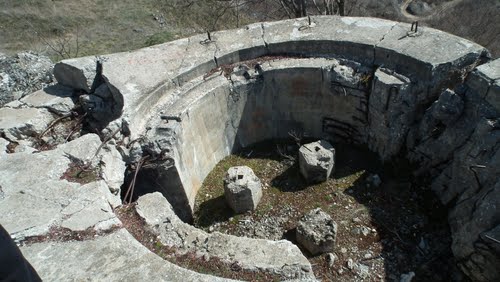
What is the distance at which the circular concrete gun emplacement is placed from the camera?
19.2ft

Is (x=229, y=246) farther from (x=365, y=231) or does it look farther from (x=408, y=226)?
(x=408, y=226)

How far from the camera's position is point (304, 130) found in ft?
28.1

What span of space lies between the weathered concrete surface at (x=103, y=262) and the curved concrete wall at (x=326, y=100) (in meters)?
2.19

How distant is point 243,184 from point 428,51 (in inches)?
157

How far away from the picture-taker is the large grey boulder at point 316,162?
736 centimetres

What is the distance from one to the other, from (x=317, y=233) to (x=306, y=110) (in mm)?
2894

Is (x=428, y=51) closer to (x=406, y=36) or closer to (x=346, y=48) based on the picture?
(x=406, y=36)

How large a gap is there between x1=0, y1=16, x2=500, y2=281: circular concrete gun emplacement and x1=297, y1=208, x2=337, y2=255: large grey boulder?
13.2 inches

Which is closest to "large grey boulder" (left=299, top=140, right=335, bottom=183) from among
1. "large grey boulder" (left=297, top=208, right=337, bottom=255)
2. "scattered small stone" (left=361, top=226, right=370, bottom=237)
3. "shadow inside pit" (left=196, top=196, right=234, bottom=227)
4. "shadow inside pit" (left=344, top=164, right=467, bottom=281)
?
"shadow inside pit" (left=344, top=164, right=467, bottom=281)

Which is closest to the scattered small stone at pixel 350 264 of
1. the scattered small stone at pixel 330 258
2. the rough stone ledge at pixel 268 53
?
the scattered small stone at pixel 330 258

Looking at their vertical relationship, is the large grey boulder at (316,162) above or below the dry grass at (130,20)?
below

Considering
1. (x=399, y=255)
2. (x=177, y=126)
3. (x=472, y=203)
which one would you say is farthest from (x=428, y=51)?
(x=177, y=126)

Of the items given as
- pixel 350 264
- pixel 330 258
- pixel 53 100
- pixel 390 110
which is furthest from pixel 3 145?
pixel 390 110

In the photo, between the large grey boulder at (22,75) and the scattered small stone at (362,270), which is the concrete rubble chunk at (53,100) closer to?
the large grey boulder at (22,75)
